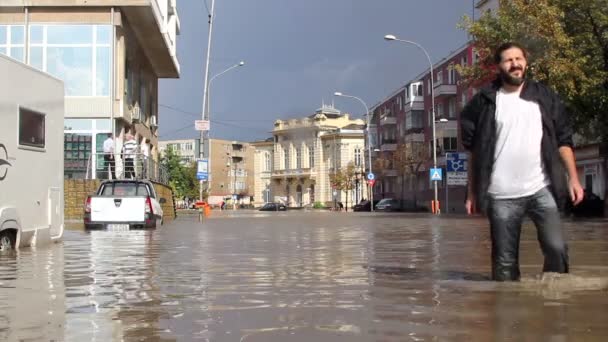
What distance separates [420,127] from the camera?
3194 inches

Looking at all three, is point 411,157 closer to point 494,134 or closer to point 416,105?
point 416,105

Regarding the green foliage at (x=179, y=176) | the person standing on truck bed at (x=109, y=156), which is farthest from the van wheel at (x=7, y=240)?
the green foliage at (x=179, y=176)

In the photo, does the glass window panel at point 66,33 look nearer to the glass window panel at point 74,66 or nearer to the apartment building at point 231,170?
the glass window panel at point 74,66

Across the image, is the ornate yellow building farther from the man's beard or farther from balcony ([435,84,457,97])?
the man's beard

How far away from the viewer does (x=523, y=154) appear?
593cm

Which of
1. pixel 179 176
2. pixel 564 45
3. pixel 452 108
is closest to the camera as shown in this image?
pixel 564 45

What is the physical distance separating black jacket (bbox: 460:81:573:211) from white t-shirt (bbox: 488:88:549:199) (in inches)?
1.7

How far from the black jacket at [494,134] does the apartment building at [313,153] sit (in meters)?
107

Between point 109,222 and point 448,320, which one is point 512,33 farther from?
point 448,320

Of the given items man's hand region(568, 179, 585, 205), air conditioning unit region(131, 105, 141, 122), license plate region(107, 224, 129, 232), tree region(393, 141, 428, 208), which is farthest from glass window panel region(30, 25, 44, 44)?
tree region(393, 141, 428, 208)

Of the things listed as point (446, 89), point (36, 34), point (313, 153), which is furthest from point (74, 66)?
point (313, 153)

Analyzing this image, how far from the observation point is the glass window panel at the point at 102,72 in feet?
113

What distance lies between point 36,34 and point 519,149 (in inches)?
1266

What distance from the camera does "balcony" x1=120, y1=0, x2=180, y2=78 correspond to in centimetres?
3503
